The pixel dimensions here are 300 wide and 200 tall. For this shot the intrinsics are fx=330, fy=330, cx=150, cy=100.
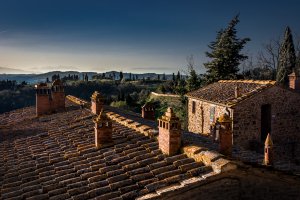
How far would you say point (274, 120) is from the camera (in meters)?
20.6

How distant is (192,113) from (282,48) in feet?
85.2

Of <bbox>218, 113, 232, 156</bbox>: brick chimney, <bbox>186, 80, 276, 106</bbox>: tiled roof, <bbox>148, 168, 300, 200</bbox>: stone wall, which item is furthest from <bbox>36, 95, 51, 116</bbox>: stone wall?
<bbox>148, 168, 300, 200</bbox>: stone wall

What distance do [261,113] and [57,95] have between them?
40.4ft

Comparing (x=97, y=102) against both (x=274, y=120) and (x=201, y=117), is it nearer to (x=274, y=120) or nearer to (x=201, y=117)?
(x=274, y=120)

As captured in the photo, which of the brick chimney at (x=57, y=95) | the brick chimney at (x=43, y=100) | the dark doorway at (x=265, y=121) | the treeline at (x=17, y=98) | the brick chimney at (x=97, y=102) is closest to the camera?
the brick chimney at (x=97, y=102)

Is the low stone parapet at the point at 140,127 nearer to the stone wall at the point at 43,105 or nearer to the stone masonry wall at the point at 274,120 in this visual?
the stone wall at the point at 43,105

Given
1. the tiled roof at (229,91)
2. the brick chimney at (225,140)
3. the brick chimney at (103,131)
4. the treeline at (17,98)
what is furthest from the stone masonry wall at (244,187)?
the treeline at (17,98)

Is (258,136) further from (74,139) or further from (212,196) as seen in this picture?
(212,196)

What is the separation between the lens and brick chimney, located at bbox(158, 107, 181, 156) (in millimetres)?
7672

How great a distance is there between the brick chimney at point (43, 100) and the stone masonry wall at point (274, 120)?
10.4 m

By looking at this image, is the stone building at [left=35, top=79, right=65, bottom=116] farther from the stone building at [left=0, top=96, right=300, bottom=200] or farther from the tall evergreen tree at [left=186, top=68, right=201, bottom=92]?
the tall evergreen tree at [left=186, top=68, right=201, bottom=92]

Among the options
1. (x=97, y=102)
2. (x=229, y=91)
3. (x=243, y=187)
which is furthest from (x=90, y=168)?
(x=229, y=91)

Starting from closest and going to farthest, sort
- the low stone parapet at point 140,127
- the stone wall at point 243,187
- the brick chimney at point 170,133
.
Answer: the stone wall at point 243,187
the brick chimney at point 170,133
the low stone parapet at point 140,127

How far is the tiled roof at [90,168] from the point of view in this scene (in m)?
6.73
